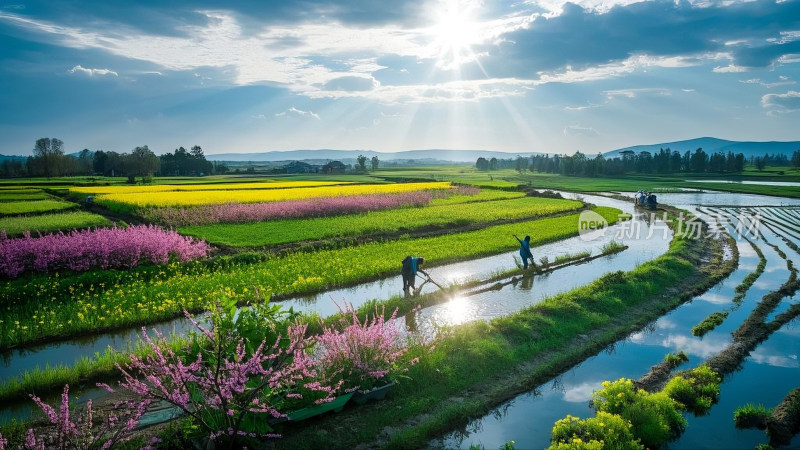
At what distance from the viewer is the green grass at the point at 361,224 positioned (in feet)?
86.3

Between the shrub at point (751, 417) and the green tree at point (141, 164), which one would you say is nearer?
the shrub at point (751, 417)

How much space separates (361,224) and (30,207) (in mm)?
27578

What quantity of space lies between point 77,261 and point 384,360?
15.8 m

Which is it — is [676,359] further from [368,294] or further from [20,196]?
[20,196]

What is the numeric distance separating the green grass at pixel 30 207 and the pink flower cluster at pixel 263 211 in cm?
846

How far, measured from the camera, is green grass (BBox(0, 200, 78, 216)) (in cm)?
3484

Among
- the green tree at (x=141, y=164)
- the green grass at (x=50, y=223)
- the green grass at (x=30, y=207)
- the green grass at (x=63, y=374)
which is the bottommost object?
the green grass at (x=63, y=374)

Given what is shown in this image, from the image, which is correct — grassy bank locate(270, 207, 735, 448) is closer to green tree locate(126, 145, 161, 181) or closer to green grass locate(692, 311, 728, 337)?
green grass locate(692, 311, 728, 337)

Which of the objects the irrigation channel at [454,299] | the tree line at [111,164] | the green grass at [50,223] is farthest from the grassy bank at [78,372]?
the tree line at [111,164]

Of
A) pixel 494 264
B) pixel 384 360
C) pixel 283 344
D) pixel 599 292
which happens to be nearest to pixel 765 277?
pixel 599 292

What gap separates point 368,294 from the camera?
17.1 meters

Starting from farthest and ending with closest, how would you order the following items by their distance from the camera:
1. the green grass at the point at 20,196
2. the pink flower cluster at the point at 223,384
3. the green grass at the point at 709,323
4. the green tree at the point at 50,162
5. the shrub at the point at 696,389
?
the green tree at the point at 50,162 < the green grass at the point at 20,196 < the green grass at the point at 709,323 < the shrub at the point at 696,389 < the pink flower cluster at the point at 223,384

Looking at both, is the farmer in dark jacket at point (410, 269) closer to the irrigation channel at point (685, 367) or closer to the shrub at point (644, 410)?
the irrigation channel at point (685, 367)

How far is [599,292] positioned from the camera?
52.1 feet
